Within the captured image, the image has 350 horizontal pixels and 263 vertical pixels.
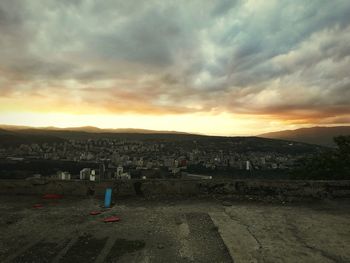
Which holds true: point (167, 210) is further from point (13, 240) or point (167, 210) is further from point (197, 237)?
point (13, 240)

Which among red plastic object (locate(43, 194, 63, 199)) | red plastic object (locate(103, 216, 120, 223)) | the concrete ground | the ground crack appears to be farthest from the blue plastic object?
the ground crack

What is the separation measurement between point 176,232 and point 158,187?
3.11m

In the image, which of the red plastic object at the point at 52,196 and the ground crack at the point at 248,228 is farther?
the red plastic object at the point at 52,196

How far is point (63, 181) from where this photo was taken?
7.98 m

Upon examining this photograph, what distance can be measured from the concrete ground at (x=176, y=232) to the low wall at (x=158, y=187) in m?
0.75

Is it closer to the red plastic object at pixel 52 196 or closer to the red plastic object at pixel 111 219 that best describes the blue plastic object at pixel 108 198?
the red plastic object at pixel 111 219

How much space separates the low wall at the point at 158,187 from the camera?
787 cm

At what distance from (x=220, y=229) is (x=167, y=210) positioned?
1.64m

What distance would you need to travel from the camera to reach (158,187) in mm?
8047

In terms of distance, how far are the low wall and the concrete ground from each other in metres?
0.75

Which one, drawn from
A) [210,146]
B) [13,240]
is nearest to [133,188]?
[13,240]

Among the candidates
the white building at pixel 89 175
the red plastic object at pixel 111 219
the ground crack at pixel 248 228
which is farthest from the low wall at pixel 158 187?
the red plastic object at pixel 111 219

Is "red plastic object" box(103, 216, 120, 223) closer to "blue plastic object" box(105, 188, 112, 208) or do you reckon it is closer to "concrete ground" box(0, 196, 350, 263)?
"concrete ground" box(0, 196, 350, 263)

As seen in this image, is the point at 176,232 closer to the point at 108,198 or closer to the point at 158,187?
the point at 108,198
